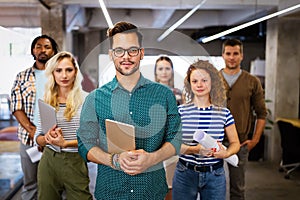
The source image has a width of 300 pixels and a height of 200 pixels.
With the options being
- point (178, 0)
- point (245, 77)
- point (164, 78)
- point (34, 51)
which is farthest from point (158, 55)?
point (34, 51)

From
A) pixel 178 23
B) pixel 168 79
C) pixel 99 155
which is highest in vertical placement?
pixel 178 23

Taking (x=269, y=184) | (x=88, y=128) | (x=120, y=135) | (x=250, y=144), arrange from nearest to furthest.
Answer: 1. (x=120, y=135)
2. (x=88, y=128)
3. (x=250, y=144)
4. (x=269, y=184)

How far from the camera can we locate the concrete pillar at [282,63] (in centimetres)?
230

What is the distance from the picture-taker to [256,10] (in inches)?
87.2

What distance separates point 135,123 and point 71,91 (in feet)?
1.43

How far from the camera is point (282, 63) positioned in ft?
7.68

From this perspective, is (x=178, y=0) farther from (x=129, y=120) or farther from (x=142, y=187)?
(x=142, y=187)

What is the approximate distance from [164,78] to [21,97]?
33.7 inches

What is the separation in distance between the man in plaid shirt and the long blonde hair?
5 centimetres

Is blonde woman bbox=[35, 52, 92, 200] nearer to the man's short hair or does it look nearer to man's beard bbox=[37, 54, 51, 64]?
man's beard bbox=[37, 54, 51, 64]

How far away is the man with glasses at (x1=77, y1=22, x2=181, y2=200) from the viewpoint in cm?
183

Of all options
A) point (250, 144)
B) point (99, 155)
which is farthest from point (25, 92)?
point (250, 144)

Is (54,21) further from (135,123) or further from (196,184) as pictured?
(196,184)

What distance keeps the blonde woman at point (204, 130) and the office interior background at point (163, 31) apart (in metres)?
0.09
